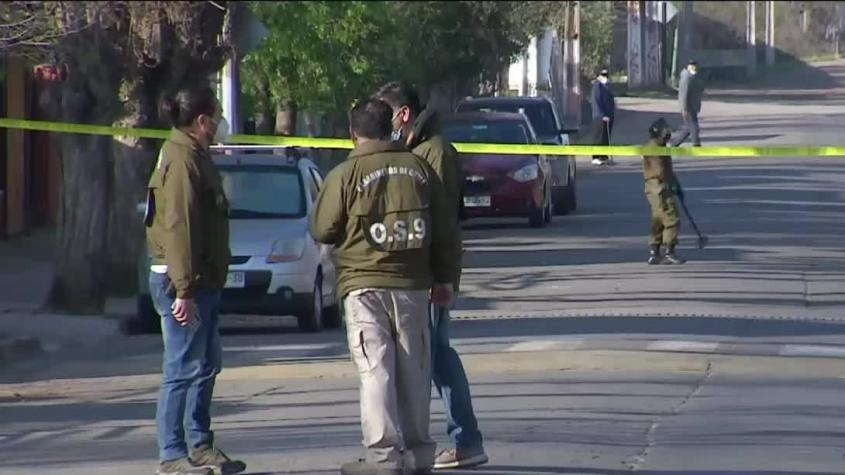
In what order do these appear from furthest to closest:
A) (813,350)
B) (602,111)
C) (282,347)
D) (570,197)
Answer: (602,111) < (570,197) < (282,347) < (813,350)

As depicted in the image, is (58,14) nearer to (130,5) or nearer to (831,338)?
(130,5)

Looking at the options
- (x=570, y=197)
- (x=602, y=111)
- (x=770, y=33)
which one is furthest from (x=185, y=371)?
(x=770, y=33)

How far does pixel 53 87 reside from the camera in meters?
17.3

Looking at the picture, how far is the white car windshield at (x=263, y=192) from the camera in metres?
16.3

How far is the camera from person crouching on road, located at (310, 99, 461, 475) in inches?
338

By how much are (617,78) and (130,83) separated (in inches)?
961

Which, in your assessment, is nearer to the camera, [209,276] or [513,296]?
[209,276]

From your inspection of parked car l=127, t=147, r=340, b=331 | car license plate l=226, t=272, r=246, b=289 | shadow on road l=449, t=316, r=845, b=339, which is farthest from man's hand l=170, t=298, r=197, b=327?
car license plate l=226, t=272, r=246, b=289

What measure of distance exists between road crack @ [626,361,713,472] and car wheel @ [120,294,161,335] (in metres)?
5.15

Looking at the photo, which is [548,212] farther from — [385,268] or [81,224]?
[385,268]

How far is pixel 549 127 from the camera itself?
1142 inches

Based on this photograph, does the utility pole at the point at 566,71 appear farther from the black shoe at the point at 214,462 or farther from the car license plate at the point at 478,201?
the black shoe at the point at 214,462

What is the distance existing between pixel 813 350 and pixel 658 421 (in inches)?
153

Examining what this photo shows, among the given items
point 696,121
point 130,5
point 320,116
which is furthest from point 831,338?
point 696,121
